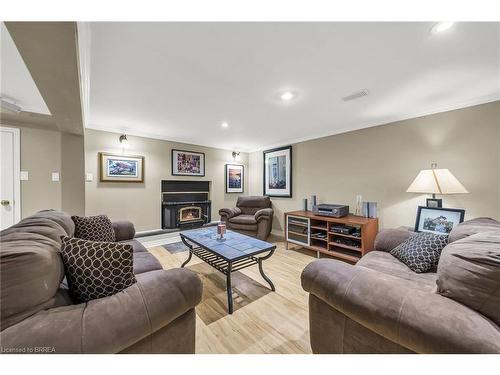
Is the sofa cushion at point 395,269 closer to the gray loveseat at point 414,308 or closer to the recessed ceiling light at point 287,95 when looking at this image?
the gray loveseat at point 414,308

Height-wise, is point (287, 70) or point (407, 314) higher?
point (287, 70)

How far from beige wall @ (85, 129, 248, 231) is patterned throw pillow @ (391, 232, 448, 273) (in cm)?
383

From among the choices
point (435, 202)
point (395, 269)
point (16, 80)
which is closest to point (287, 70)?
point (395, 269)

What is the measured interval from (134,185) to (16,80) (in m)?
2.04

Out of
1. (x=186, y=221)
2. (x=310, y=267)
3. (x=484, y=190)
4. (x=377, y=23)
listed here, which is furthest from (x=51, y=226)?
(x=484, y=190)

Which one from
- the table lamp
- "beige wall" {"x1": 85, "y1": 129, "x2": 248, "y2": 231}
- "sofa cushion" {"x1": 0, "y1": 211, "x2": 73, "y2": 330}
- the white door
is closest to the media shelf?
the table lamp

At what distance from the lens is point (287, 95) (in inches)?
84.3

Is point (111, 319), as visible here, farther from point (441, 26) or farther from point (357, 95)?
point (357, 95)

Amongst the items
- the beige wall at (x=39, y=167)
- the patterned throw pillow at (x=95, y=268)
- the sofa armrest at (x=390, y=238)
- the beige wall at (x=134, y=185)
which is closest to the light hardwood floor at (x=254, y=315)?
the patterned throw pillow at (x=95, y=268)

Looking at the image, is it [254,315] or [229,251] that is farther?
[229,251]

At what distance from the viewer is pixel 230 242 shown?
87.3 inches

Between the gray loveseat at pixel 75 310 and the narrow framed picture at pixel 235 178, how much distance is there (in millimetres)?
3903
